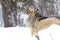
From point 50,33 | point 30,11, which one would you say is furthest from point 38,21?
point 50,33

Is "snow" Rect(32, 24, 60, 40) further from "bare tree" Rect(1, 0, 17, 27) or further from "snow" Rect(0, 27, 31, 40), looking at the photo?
"bare tree" Rect(1, 0, 17, 27)

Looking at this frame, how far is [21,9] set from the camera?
5.33 feet

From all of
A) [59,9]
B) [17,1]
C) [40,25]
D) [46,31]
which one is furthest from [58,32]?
[17,1]

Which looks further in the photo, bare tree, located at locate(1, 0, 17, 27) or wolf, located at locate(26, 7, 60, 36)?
bare tree, located at locate(1, 0, 17, 27)

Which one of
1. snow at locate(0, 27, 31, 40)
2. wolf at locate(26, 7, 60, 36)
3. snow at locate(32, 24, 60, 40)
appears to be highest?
wolf at locate(26, 7, 60, 36)

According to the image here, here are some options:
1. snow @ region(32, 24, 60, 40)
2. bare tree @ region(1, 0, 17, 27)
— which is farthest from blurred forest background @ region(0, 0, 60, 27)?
snow @ region(32, 24, 60, 40)

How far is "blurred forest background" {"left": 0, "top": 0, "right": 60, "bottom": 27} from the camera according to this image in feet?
5.22

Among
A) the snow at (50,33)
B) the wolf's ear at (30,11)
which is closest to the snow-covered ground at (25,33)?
the snow at (50,33)

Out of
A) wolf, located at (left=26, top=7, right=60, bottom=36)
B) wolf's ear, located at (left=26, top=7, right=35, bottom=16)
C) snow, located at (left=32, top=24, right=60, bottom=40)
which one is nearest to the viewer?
snow, located at (left=32, top=24, right=60, bottom=40)

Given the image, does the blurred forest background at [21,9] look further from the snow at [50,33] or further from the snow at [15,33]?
the snow at [50,33]

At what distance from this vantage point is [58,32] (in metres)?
1.34

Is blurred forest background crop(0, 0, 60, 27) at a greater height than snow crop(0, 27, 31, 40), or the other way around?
blurred forest background crop(0, 0, 60, 27)

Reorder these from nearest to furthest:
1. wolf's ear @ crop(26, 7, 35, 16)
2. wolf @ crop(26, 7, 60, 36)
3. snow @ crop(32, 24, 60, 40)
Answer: snow @ crop(32, 24, 60, 40)
wolf @ crop(26, 7, 60, 36)
wolf's ear @ crop(26, 7, 35, 16)

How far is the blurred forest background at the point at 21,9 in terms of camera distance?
5.22ft
